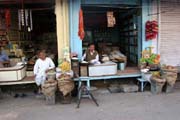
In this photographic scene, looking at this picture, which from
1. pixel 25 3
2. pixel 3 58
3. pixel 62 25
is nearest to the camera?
pixel 62 25

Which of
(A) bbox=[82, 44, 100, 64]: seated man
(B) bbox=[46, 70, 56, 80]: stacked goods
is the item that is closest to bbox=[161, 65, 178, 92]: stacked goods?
(A) bbox=[82, 44, 100, 64]: seated man

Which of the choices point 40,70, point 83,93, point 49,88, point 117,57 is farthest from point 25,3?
point 83,93

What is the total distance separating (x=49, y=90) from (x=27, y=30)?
17.5 ft

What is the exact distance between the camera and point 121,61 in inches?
397

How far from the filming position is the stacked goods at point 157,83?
8.48 m

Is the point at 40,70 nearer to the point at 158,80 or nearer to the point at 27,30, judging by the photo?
the point at 158,80

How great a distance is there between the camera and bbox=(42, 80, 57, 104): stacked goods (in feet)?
25.1

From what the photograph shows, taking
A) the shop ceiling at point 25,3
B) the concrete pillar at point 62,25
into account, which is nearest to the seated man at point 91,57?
the concrete pillar at point 62,25

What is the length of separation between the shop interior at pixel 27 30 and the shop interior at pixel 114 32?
1.64 metres

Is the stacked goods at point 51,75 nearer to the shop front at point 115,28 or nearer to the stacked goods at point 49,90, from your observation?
the stacked goods at point 49,90

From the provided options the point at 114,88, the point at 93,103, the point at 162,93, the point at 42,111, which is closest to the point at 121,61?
the point at 114,88

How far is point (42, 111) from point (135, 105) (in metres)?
2.53

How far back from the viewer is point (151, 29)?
9484mm

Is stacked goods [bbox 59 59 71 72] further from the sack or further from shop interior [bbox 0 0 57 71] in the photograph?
shop interior [bbox 0 0 57 71]
